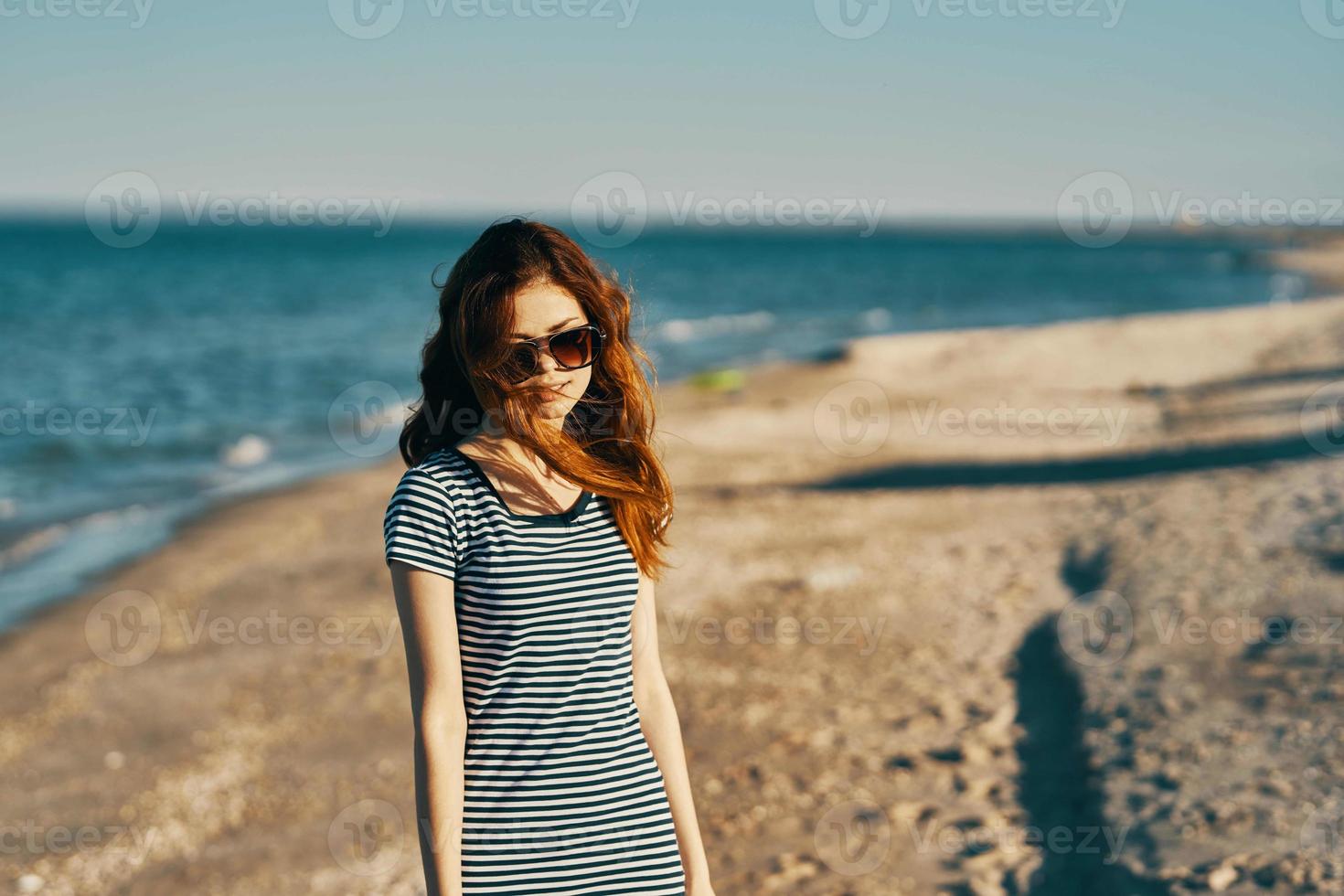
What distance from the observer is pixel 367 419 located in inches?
869

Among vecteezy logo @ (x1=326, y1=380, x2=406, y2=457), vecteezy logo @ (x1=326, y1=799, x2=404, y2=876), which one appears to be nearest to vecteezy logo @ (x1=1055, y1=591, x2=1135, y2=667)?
vecteezy logo @ (x1=326, y1=799, x2=404, y2=876)

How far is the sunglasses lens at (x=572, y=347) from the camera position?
7.72 ft

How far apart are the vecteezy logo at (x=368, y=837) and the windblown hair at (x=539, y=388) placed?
3920mm

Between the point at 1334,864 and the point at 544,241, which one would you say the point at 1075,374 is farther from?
the point at 544,241

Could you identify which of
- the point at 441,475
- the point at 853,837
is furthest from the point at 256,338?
the point at 441,475

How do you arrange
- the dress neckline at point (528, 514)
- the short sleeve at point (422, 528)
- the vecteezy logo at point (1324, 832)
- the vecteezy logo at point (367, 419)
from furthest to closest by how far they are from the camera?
the vecteezy logo at point (367, 419)
the vecteezy logo at point (1324, 832)
the dress neckline at point (528, 514)
the short sleeve at point (422, 528)

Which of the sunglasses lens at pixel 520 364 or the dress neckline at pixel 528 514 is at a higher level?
the sunglasses lens at pixel 520 364

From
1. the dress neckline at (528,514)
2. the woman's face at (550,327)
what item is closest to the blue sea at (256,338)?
the woman's face at (550,327)

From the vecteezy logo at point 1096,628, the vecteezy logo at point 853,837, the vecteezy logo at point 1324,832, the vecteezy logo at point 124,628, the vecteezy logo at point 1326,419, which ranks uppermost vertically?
the vecteezy logo at point 1326,419

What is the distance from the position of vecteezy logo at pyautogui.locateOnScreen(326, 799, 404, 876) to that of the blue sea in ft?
10.7

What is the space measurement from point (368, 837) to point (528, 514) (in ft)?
14.5

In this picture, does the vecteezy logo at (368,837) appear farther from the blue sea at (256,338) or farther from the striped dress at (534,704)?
the striped dress at (534,704)

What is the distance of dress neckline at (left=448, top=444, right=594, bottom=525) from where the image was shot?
7.36 ft

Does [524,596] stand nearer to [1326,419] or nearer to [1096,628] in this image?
[1096,628]
